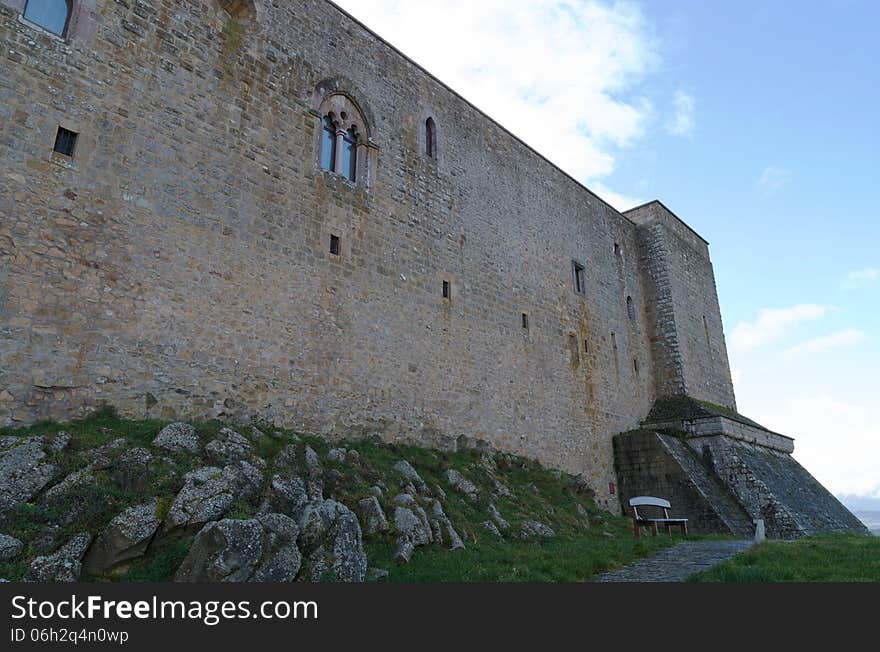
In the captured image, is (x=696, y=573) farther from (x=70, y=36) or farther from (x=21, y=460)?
(x=70, y=36)

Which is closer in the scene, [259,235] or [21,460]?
[21,460]

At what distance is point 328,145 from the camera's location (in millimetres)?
14055

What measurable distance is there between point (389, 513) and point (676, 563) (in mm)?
4589

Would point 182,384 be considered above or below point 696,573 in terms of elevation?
above

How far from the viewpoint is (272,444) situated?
34.0 ft

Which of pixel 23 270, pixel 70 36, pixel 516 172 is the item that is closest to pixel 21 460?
pixel 23 270

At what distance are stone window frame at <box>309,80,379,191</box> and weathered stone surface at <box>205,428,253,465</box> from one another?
21.6ft

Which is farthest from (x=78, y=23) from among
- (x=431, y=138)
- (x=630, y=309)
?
(x=630, y=309)

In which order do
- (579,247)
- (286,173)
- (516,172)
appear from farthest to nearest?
(579,247) → (516,172) → (286,173)

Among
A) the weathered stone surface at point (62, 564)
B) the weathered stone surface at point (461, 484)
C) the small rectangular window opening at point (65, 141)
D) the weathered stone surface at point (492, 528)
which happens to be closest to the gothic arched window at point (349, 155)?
the small rectangular window opening at point (65, 141)

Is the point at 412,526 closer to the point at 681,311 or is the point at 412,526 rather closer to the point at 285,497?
the point at 285,497

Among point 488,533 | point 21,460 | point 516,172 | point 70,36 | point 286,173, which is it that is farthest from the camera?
point 516,172

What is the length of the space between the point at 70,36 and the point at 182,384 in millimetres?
6237

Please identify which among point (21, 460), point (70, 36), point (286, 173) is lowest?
point (21, 460)
